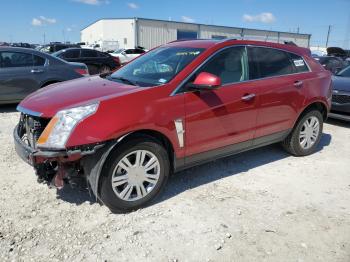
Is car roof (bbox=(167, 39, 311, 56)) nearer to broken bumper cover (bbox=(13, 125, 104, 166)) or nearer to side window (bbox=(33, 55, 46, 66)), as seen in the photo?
broken bumper cover (bbox=(13, 125, 104, 166))

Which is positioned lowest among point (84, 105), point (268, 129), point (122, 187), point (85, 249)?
point (85, 249)

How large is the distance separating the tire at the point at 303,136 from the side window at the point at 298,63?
2.17ft

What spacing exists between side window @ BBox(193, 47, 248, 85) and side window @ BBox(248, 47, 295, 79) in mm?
139

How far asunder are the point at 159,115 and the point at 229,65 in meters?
1.27

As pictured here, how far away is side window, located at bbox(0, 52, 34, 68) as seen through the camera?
24.7 feet

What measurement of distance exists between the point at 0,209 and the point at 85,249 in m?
1.19

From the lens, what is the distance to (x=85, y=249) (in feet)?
9.54

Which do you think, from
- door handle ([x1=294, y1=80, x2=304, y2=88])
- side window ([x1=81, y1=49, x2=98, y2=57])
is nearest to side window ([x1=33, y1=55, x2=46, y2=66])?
door handle ([x1=294, y1=80, x2=304, y2=88])

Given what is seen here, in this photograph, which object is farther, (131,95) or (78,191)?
(78,191)

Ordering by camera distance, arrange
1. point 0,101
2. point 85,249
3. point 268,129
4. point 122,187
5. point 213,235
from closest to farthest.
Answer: point 85,249
point 213,235
point 122,187
point 268,129
point 0,101

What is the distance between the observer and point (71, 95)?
11.4 feet

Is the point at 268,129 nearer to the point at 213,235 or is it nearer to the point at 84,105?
the point at 213,235

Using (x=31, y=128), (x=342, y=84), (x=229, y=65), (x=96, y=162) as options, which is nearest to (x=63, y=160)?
(x=96, y=162)

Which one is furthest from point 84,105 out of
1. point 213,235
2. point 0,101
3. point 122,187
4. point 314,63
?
point 0,101
